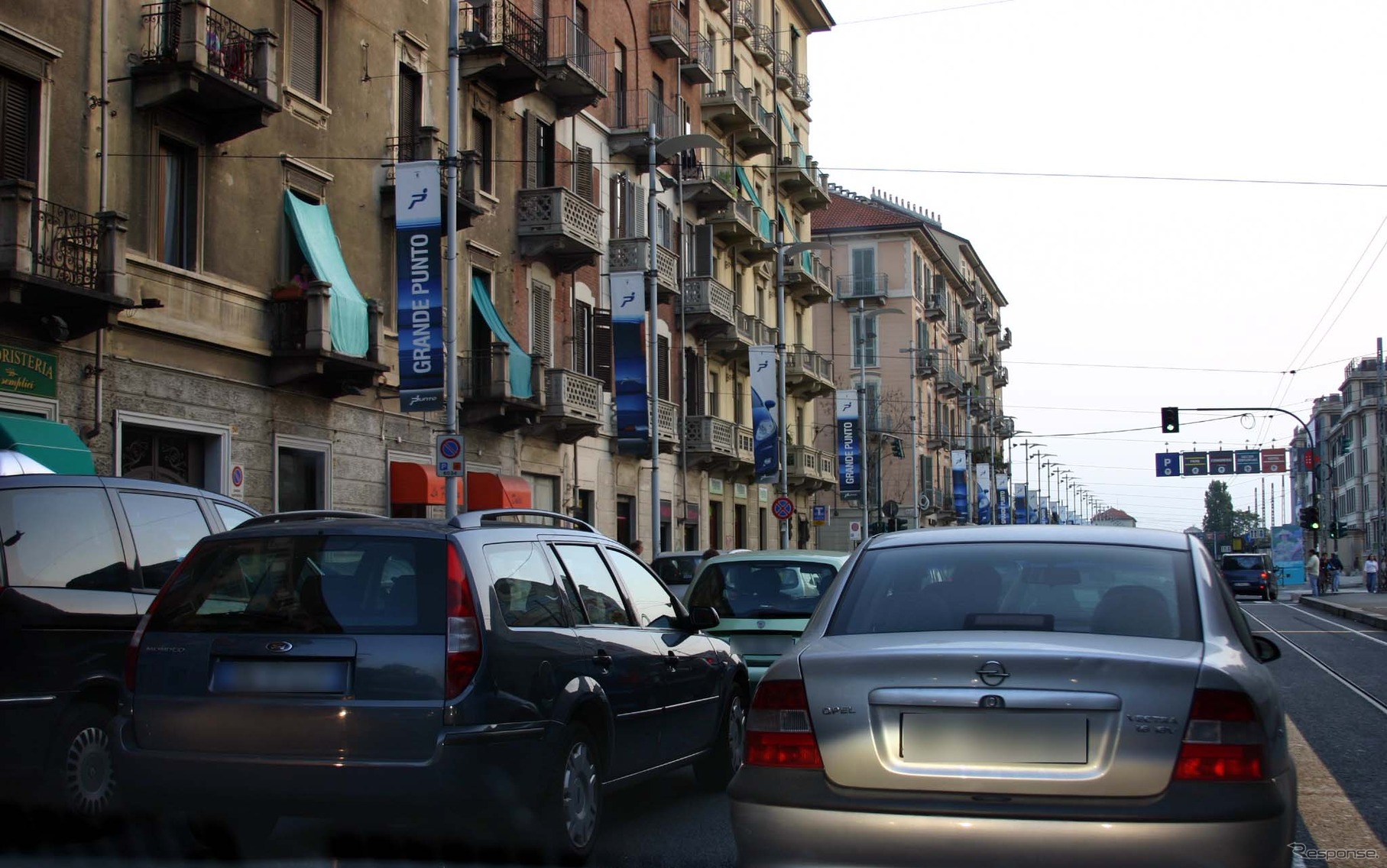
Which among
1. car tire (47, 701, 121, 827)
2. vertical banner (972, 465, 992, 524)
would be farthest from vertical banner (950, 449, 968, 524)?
car tire (47, 701, 121, 827)

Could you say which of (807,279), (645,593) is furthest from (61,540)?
(807,279)

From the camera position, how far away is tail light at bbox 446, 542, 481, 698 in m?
5.84

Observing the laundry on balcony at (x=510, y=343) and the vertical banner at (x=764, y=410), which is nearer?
the laundry on balcony at (x=510, y=343)

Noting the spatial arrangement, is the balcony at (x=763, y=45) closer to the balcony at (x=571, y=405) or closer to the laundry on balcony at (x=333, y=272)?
the balcony at (x=571, y=405)

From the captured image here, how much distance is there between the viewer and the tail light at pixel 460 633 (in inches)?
230

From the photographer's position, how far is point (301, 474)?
22859 millimetres

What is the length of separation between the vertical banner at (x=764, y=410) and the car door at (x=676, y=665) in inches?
1182

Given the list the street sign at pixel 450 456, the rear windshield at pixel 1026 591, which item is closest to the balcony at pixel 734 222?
the street sign at pixel 450 456

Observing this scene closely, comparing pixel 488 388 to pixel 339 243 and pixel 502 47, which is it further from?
pixel 502 47

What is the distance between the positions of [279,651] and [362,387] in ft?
59.9

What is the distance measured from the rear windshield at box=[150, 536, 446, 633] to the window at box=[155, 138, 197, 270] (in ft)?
47.3

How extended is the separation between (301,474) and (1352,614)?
2595 centimetres

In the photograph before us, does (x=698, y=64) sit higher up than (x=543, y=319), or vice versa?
(x=698, y=64)

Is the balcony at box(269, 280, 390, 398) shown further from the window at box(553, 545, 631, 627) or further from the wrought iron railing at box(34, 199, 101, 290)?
the window at box(553, 545, 631, 627)
